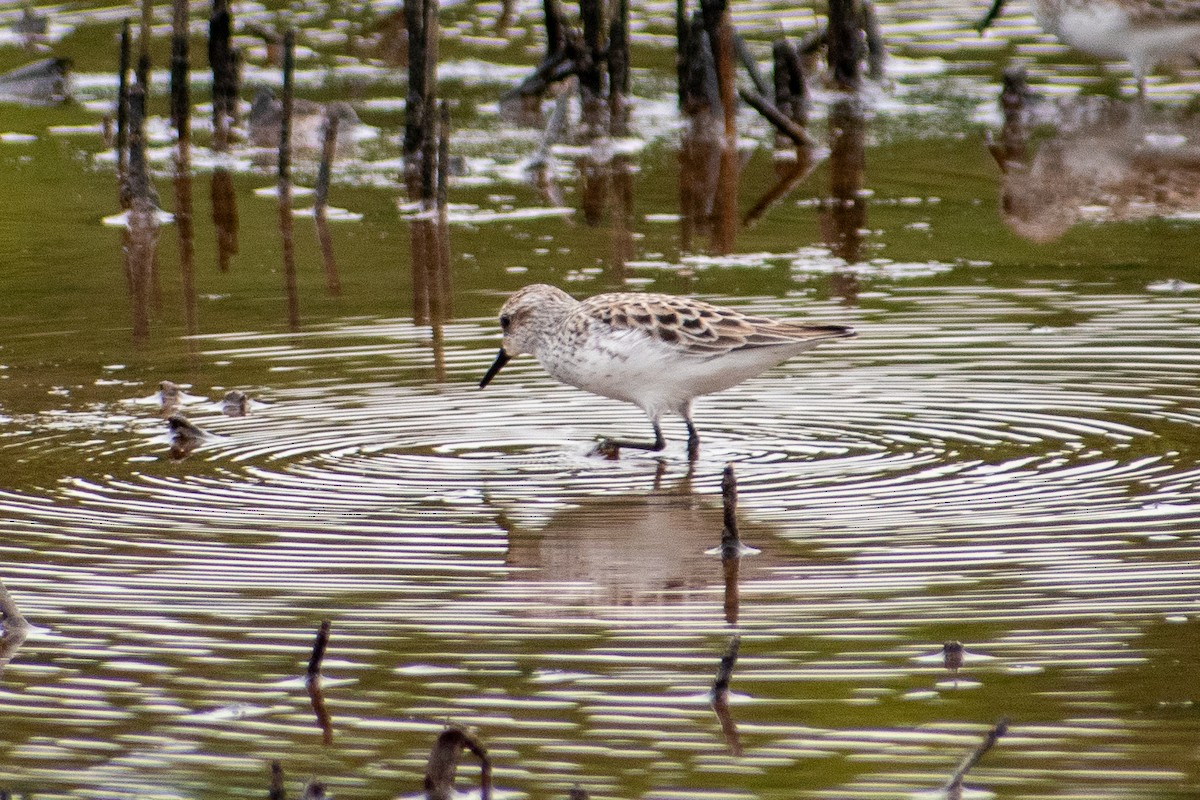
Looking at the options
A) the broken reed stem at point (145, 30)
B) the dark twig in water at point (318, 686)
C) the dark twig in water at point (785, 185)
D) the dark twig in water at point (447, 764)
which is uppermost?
the broken reed stem at point (145, 30)

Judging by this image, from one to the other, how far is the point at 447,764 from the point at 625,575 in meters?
2.25

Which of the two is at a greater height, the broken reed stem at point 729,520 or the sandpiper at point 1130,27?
the sandpiper at point 1130,27

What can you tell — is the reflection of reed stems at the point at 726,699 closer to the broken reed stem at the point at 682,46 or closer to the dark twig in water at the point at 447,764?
the dark twig in water at the point at 447,764

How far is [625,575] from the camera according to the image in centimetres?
709

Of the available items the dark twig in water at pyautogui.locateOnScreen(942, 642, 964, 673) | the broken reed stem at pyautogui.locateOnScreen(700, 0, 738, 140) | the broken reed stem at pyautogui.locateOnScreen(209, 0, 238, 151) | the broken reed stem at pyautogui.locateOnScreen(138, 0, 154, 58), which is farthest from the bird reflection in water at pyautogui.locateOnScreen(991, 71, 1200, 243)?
the dark twig in water at pyautogui.locateOnScreen(942, 642, 964, 673)

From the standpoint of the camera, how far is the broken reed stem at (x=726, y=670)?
548 centimetres

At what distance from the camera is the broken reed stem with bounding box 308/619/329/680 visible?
18.4ft

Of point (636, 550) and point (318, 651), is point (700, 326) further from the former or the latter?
point (318, 651)

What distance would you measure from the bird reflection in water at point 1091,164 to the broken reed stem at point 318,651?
332 inches

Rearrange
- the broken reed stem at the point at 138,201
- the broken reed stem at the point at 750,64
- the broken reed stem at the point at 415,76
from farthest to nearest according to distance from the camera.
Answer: the broken reed stem at the point at 750,64
the broken reed stem at the point at 415,76
the broken reed stem at the point at 138,201

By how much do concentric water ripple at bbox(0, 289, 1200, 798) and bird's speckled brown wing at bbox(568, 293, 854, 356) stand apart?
0.49 metres

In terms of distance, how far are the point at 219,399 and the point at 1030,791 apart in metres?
5.62

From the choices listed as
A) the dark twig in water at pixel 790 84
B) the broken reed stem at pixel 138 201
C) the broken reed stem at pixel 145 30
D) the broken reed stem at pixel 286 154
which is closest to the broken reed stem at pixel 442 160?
the broken reed stem at pixel 286 154

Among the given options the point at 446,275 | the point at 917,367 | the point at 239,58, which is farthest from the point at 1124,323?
the point at 239,58
